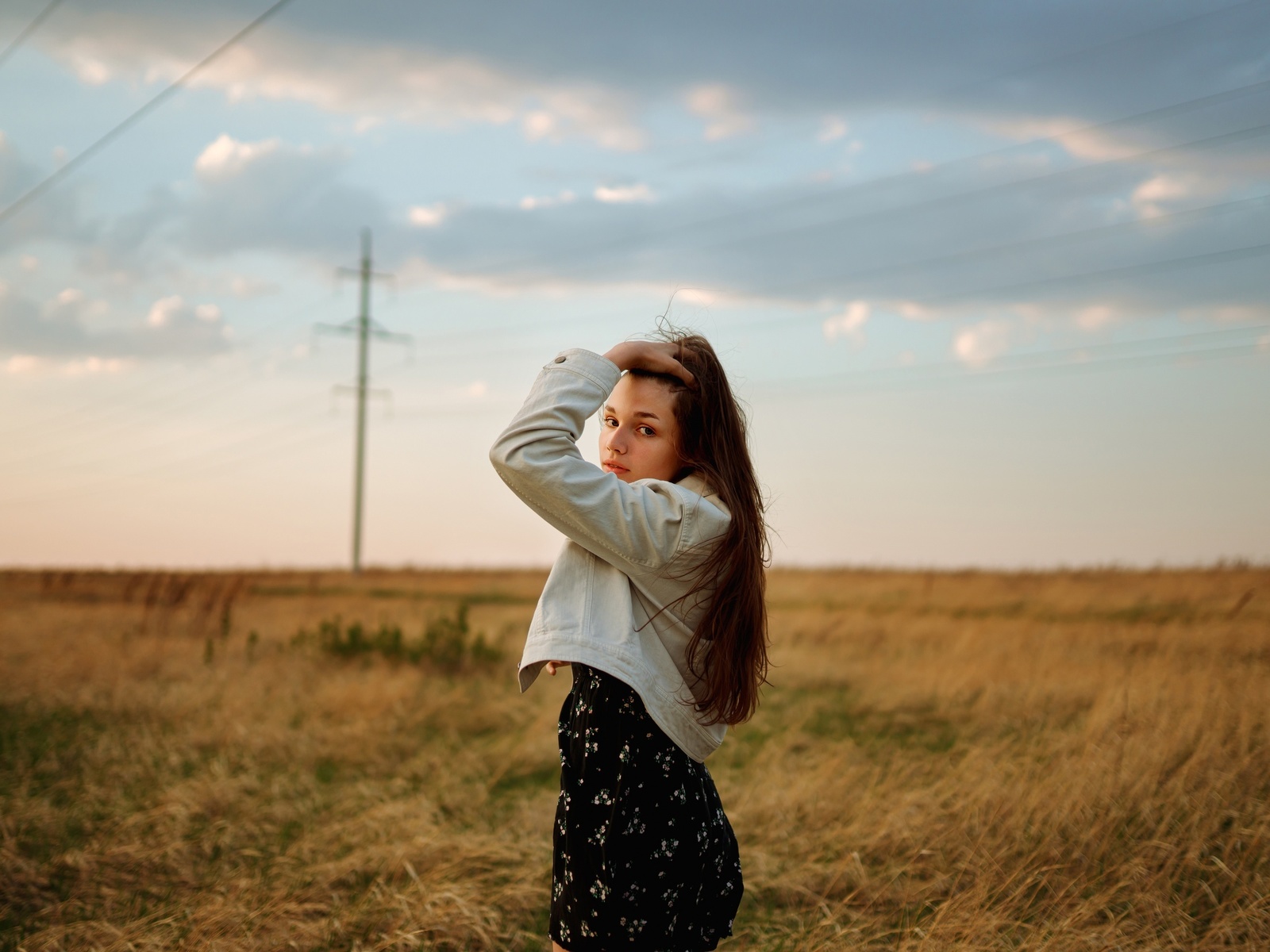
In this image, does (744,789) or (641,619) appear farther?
(744,789)

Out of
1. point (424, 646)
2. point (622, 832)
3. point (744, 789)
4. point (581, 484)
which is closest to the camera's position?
point (581, 484)

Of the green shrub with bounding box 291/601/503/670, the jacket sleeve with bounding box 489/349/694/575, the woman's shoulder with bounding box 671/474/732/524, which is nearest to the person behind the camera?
the jacket sleeve with bounding box 489/349/694/575

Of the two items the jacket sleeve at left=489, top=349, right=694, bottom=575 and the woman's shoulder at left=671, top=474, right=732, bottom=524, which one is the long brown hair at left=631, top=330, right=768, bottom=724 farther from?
the jacket sleeve at left=489, top=349, right=694, bottom=575

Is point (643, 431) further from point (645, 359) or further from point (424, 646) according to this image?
point (424, 646)

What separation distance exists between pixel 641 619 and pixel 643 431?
1.17 ft

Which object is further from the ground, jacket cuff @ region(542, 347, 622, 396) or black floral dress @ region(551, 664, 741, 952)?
jacket cuff @ region(542, 347, 622, 396)

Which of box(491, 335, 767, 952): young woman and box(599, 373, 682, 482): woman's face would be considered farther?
box(599, 373, 682, 482): woman's face

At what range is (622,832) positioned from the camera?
188cm

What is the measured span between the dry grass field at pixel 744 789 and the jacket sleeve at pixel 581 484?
1.95 metres

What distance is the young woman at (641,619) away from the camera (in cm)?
180

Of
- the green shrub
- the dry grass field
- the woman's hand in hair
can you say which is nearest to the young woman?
the woman's hand in hair

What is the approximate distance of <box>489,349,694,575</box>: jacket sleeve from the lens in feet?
5.75

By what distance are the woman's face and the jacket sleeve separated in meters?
0.09

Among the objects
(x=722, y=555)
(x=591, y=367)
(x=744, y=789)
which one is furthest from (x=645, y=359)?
(x=744, y=789)
